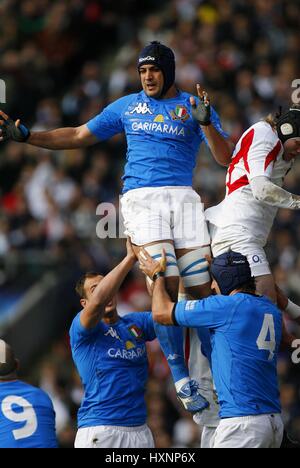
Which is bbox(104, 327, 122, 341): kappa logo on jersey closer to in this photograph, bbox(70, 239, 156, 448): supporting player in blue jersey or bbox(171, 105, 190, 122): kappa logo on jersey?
bbox(70, 239, 156, 448): supporting player in blue jersey

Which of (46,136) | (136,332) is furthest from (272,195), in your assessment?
(46,136)

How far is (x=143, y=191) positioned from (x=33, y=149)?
10379 millimetres

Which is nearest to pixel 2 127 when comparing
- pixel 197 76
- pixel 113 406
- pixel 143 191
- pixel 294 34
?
pixel 143 191

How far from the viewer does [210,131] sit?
10688 millimetres

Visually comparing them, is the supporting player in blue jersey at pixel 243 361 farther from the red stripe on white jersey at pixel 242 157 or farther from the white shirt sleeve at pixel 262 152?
the red stripe on white jersey at pixel 242 157

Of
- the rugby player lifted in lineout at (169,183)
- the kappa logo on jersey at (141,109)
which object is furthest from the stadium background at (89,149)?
the kappa logo on jersey at (141,109)

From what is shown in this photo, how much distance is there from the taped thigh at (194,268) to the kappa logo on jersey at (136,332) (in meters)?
0.77

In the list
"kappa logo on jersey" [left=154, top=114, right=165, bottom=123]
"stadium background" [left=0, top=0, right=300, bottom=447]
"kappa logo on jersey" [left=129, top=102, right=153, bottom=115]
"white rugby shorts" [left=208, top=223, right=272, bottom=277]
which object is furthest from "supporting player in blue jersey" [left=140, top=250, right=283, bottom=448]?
"stadium background" [left=0, top=0, right=300, bottom=447]

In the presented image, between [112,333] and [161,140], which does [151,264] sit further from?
[161,140]

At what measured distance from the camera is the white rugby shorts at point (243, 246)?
34.8ft

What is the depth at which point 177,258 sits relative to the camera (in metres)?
10.9

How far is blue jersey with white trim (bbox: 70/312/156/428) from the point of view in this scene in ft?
35.8

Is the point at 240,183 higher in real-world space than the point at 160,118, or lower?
lower

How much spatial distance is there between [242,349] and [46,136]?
3030mm
